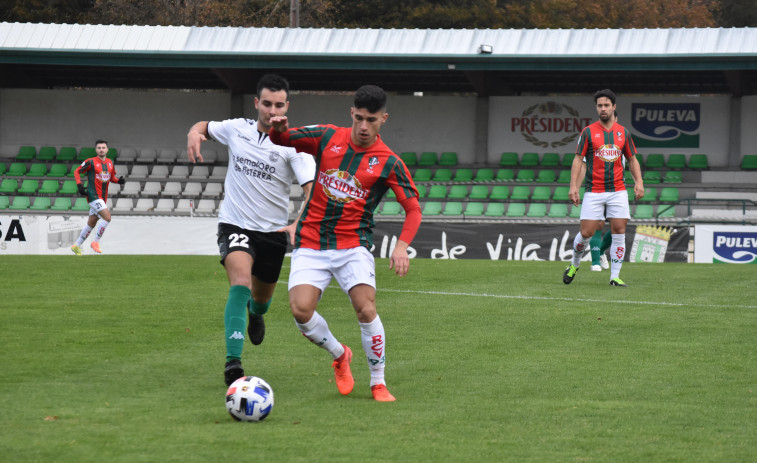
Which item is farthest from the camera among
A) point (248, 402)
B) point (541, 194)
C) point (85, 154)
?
point (85, 154)

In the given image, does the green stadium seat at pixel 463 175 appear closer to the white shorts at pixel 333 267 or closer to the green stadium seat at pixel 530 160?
the green stadium seat at pixel 530 160

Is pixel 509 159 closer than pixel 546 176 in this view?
No

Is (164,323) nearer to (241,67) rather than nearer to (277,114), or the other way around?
(277,114)

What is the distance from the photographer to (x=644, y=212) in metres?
28.0

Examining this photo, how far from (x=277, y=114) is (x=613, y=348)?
3.59 m

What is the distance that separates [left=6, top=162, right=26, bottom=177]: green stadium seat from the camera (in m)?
33.7

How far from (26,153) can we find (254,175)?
98.4ft

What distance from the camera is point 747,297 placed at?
12.9 m

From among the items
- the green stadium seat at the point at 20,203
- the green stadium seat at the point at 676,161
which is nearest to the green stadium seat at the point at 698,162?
the green stadium seat at the point at 676,161

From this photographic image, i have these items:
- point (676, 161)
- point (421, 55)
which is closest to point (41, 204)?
point (421, 55)

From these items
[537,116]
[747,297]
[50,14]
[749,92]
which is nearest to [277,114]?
[747,297]

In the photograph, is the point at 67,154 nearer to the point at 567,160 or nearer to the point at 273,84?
the point at 567,160

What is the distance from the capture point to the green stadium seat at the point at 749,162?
31.7 meters

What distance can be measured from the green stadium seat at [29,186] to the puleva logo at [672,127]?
19.8 m
